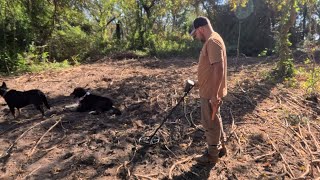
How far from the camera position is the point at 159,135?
573 centimetres

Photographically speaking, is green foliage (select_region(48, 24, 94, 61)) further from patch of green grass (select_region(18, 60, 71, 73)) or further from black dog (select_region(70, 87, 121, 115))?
black dog (select_region(70, 87, 121, 115))

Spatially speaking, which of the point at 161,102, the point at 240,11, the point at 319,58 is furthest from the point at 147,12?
the point at 161,102

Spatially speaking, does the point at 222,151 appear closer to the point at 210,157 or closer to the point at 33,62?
the point at 210,157

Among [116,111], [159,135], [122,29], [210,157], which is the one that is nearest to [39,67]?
[116,111]

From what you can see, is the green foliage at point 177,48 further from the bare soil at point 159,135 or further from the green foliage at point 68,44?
the bare soil at point 159,135

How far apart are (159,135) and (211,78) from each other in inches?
66.9

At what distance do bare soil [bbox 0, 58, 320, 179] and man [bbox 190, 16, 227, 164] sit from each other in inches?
18.2

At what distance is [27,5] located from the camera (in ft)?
44.7

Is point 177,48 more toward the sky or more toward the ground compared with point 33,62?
more toward the ground

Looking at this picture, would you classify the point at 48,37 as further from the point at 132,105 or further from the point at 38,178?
the point at 38,178

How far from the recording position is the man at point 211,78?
167 inches

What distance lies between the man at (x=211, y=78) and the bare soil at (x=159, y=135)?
0.46m

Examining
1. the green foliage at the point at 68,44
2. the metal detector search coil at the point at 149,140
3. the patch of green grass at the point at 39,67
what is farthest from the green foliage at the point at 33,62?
the metal detector search coil at the point at 149,140

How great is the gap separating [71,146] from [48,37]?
10.1m
